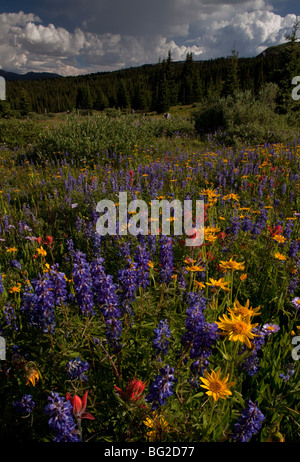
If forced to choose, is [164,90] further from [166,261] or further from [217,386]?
[217,386]

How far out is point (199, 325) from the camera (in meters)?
1.43

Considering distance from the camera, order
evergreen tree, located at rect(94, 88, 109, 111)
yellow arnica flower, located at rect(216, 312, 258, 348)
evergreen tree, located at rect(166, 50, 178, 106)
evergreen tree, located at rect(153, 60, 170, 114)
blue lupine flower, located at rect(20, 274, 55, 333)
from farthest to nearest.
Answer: evergreen tree, located at rect(94, 88, 109, 111) → evergreen tree, located at rect(166, 50, 178, 106) → evergreen tree, located at rect(153, 60, 170, 114) → blue lupine flower, located at rect(20, 274, 55, 333) → yellow arnica flower, located at rect(216, 312, 258, 348)

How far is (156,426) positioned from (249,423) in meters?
0.49

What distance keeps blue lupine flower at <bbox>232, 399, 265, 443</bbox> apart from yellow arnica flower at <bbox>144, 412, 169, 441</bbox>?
38 cm

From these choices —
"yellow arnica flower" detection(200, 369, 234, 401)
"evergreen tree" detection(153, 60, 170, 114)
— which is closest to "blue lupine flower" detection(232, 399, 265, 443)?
"yellow arnica flower" detection(200, 369, 234, 401)

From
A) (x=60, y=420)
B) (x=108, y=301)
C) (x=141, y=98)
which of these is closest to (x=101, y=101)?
(x=141, y=98)

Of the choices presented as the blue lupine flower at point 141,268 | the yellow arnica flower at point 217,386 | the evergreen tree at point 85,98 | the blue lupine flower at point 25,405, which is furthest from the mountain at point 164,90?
the blue lupine flower at point 25,405

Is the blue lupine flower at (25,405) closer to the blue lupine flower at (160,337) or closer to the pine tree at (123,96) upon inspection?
Result: the blue lupine flower at (160,337)

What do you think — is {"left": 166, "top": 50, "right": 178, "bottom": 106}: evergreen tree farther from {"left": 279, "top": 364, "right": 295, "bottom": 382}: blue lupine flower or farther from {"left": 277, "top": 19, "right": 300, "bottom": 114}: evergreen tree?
{"left": 279, "top": 364, "right": 295, "bottom": 382}: blue lupine flower

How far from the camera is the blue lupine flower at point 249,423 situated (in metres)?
1.30

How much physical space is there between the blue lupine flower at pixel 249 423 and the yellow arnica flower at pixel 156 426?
14.9 inches

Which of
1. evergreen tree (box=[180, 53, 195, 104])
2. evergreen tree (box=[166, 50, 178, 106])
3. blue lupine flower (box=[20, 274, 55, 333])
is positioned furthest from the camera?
evergreen tree (box=[180, 53, 195, 104])

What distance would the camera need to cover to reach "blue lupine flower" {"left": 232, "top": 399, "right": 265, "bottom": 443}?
4.26ft

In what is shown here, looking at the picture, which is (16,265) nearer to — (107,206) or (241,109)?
(107,206)
